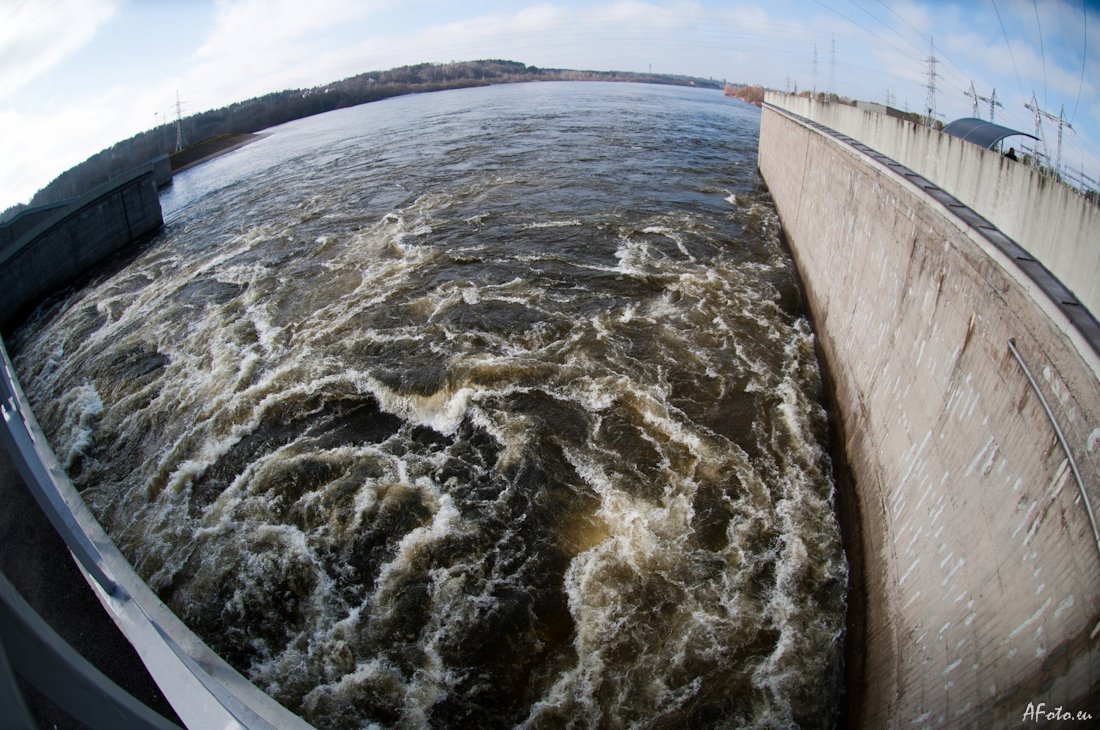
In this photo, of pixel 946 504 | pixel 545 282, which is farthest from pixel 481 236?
pixel 946 504

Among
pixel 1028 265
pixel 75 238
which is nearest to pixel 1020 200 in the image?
pixel 1028 265

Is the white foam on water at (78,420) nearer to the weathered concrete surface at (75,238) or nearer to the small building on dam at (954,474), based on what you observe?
the small building on dam at (954,474)

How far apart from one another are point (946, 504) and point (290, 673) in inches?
310

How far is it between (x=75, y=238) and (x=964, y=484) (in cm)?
2946

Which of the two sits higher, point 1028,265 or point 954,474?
point 1028,265

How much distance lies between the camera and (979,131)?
37.9 feet

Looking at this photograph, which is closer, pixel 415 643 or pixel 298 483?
pixel 415 643

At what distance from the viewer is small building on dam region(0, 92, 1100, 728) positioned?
435cm

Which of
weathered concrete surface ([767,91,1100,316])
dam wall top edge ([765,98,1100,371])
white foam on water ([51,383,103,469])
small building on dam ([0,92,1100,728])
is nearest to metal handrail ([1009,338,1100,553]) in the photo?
small building on dam ([0,92,1100,728])

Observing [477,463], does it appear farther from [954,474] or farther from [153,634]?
[954,474]

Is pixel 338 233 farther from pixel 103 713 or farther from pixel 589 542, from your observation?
pixel 103 713

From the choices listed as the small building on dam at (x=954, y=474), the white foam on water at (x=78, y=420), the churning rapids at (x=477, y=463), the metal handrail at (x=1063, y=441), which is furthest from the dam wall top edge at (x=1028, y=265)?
the white foam on water at (x=78, y=420)

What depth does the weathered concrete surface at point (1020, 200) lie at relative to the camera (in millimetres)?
5688

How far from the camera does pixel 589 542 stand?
29.3 ft
